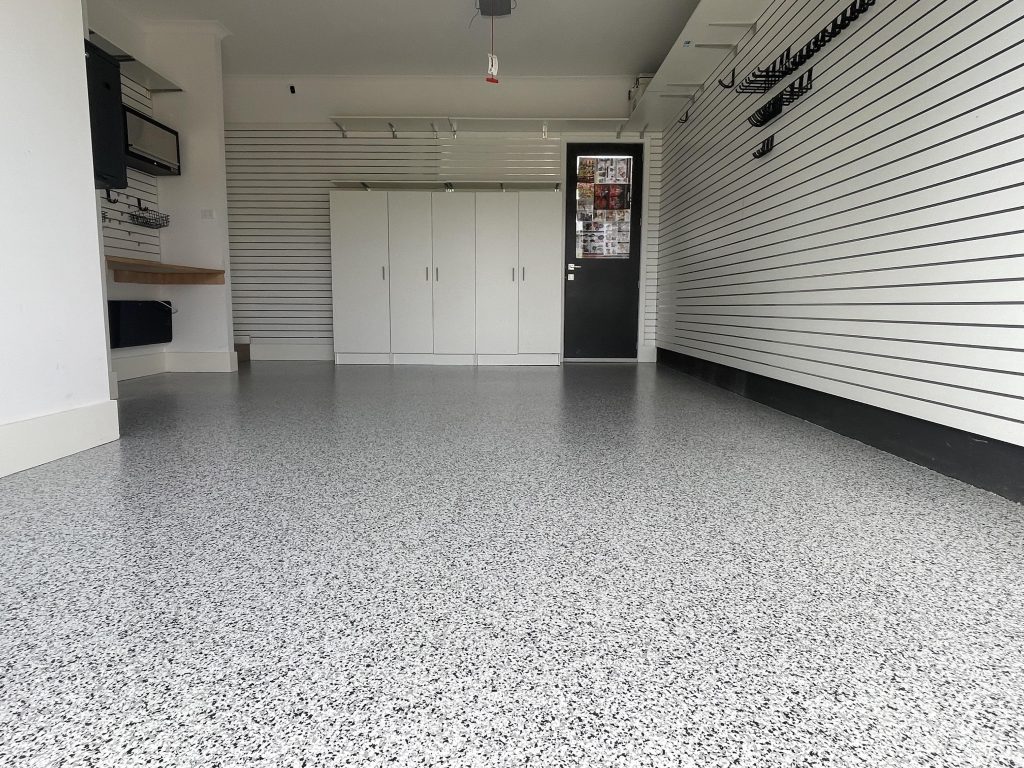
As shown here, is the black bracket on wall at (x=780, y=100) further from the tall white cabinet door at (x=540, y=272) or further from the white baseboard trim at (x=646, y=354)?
the white baseboard trim at (x=646, y=354)

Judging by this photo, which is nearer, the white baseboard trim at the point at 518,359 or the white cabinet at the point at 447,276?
the white cabinet at the point at 447,276

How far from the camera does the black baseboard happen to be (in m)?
2.09

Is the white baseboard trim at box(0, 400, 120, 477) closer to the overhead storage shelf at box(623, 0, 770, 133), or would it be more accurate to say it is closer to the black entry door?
the overhead storage shelf at box(623, 0, 770, 133)

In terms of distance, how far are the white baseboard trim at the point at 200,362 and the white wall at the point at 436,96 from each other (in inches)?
136

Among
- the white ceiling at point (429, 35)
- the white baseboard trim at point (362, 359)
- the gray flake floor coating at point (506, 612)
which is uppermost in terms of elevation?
the white ceiling at point (429, 35)

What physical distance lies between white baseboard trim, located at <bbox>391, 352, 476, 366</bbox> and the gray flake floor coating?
15.3 feet

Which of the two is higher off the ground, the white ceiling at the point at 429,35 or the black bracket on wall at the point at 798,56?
the white ceiling at the point at 429,35

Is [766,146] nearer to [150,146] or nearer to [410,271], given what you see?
[410,271]

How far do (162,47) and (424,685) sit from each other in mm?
7487

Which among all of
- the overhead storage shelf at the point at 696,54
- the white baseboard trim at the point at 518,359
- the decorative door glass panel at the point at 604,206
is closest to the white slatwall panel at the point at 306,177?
the decorative door glass panel at the point at 604,206

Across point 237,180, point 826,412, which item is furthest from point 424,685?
point 237,180

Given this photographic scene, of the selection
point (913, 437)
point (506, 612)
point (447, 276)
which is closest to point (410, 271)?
point (447, 276)

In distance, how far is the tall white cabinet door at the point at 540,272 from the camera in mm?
6973

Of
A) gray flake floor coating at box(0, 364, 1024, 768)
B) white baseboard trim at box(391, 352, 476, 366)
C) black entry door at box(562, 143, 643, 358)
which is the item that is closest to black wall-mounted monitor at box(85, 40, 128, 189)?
gray flake floor coating at box(0, 364, 1024, 768)
